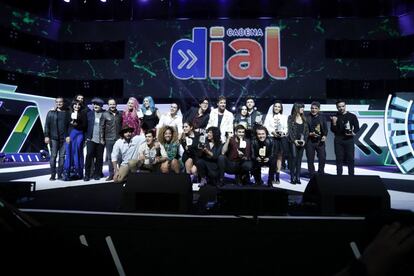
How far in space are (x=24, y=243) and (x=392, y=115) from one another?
8198 mm

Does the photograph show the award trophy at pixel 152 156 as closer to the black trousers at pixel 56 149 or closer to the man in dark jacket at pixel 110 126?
the man in dark jacket at pixel 110 126

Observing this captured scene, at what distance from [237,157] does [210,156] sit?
17.1 inches

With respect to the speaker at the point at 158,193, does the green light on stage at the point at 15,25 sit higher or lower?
higher

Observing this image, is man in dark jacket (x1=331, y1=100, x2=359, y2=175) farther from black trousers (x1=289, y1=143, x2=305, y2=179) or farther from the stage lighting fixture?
the stage lighting fixture

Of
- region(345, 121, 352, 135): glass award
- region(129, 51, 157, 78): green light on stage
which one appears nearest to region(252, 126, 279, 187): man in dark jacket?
region(345, 121, 352, 135): glass award

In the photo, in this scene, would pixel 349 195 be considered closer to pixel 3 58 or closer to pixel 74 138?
pixel 74 138

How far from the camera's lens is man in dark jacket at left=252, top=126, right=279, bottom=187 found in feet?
16.9

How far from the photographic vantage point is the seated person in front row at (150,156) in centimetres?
500

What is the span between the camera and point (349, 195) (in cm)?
246

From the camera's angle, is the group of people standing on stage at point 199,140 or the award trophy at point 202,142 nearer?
the group of people standing on stage at point 199,140

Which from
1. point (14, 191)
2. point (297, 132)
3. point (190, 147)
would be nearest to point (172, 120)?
point (190, 147)

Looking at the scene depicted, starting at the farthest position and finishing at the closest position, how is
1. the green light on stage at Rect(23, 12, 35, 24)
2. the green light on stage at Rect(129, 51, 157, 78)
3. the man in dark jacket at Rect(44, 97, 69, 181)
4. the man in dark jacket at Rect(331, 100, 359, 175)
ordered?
the green light on stage at Rect(23, 12, 35, 24) < the green light on stage at Rect(129, 51, 157, 78) < the man in dark jacket at Rect(44, 97, 69, 181) < the man in dark jacket at Rect(331, 100, 359, 175)

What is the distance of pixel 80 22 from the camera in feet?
39.3

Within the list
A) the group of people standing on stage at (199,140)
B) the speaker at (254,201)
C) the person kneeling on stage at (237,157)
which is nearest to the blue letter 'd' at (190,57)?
the group of people standing on stage at (199,140)
